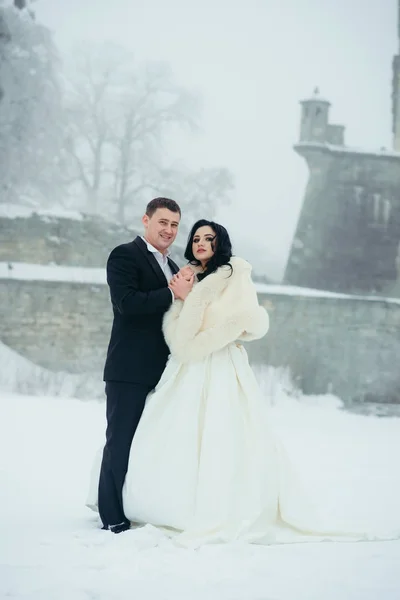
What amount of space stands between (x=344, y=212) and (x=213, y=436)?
30.4 ft

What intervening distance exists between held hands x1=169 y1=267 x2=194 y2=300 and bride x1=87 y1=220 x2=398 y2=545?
0.01 meters

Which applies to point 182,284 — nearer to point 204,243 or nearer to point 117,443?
point 204,243

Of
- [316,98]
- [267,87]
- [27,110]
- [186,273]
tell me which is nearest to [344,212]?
[316,98]

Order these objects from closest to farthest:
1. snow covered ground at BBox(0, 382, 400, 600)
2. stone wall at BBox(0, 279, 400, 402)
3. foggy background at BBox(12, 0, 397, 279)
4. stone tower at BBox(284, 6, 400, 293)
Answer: snow covered ground at BBox(0, 382, 400, 600) < stone wall at BBox(0, 279, 400, 402) < foggy background at BBox(12, 0, 397, 279) < stone tower at BBox(284, 6, 400, 293)

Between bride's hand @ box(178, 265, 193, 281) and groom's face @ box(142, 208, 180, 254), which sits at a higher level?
groom's face @ box(142, 208, 180, 254)

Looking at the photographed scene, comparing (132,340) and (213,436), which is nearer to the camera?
(213,436)

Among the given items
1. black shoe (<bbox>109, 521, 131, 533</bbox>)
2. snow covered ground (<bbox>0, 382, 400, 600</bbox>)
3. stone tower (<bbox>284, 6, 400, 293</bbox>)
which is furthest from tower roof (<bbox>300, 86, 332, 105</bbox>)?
black shoe (<bbox>109, 521, 131, 533</bbox>)

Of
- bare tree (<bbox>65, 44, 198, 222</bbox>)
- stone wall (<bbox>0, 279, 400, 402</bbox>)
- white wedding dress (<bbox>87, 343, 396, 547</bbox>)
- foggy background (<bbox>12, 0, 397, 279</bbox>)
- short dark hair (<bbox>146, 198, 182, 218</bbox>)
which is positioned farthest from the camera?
foggy background (<bbox>12, 0, 397, 279</bbox>)

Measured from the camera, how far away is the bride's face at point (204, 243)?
279cm

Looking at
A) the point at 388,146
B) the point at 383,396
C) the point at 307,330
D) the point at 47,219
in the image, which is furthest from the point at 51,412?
the point at 388,146

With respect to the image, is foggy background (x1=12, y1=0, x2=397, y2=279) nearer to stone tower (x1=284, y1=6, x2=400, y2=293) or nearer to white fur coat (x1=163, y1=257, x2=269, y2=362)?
stone tower (x1=284, y1=6, x2=400, y2=293)

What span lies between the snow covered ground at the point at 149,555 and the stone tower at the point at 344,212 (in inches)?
266

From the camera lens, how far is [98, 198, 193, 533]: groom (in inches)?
108

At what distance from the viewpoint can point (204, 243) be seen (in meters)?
2.80
